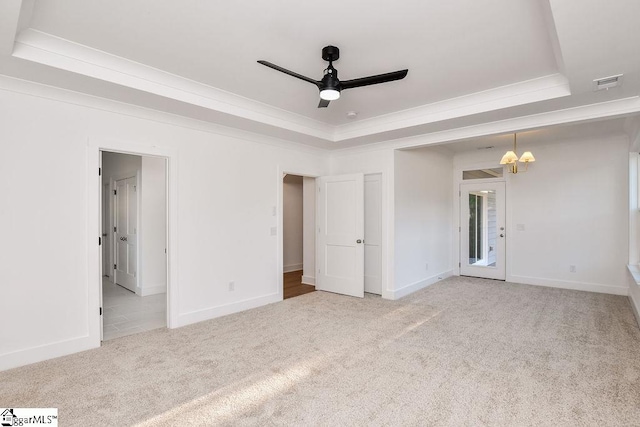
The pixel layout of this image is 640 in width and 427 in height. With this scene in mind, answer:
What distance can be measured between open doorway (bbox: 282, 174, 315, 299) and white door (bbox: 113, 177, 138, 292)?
2.76 m

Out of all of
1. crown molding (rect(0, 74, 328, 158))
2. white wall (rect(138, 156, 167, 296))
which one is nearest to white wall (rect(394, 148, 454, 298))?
crown molding (rect(0, 74, 328, 158))

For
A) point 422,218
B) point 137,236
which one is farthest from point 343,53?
Result: point 137,236

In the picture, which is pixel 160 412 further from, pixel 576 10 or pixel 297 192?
pixel 297 192

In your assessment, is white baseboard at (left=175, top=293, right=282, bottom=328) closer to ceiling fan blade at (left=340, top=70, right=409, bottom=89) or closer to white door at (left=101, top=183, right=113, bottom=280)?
ceiling fan blade at (left=340, top=70, right=409, bottom=89)

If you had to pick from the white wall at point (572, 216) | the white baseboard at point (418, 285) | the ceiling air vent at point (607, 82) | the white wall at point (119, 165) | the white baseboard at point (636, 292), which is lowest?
the white baseboard at point (418, 285)

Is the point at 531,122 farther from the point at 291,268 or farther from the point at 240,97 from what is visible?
the point at 291,268

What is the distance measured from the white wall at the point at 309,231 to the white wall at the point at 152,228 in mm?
2510

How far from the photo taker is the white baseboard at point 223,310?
406 centimetres

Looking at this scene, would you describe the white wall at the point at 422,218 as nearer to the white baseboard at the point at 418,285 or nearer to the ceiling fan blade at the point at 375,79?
the white baseboard at the point at 418,285

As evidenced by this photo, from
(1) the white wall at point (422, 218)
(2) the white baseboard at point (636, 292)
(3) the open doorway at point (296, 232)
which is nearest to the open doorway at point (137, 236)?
(3) the open doorway at point (296, 232)

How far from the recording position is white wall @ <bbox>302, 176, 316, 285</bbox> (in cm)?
639

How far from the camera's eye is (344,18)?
2.36 meters

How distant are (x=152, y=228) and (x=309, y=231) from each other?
109 inches

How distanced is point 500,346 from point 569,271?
12.0ft
